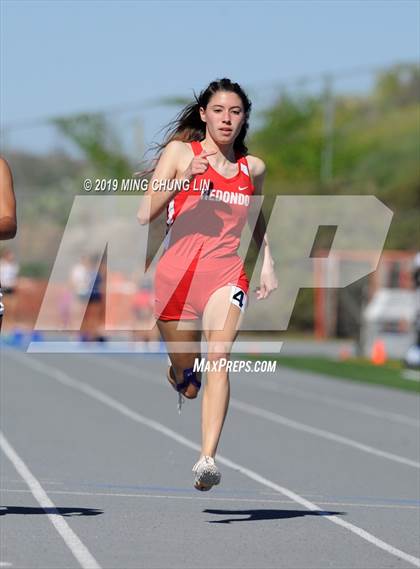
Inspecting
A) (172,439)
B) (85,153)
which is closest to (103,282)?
(172,439)

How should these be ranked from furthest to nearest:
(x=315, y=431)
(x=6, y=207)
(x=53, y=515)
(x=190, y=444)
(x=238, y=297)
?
(x=315, y=431) < (x=190, y=444) < (x=53, y=515) < (x=238, y=297) < (x=6, y=207)

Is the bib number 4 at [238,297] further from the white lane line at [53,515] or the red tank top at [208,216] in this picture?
the white lane line at [53,515]

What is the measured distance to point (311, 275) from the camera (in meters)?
41.4

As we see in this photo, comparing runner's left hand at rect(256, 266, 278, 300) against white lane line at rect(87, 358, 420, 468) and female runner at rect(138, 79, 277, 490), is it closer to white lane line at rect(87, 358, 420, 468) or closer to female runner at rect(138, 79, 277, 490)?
female runner at rect(138, 79, 277, 490)

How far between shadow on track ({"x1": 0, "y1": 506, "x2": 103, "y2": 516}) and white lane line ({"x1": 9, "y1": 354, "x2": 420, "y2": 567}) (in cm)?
140

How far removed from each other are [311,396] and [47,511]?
12.0 m

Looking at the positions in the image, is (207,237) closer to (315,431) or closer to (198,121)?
(198,121)

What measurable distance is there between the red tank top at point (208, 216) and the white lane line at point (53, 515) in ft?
5.06

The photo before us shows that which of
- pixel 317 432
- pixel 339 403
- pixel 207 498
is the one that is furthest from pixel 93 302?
pixel 207 498

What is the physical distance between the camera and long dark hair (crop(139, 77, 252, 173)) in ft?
27.7

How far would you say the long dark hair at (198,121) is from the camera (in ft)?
27.7

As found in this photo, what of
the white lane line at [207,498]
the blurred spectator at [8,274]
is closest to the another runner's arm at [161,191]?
the white lane line at [207,498]

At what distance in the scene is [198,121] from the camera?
8.74 meters

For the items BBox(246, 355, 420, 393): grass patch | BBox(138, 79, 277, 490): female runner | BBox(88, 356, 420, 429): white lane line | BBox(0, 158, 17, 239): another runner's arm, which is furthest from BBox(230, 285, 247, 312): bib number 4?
BBox(246, 355, 420, 393): grass patch
